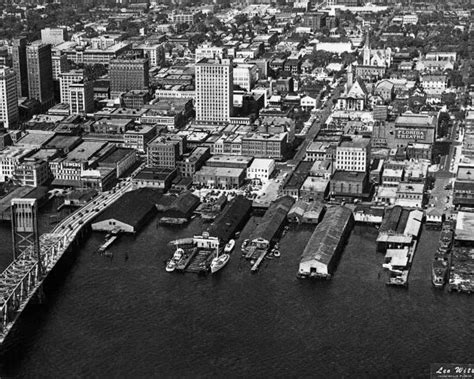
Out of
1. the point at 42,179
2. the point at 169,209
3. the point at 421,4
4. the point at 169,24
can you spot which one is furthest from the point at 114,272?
the point at 421,4

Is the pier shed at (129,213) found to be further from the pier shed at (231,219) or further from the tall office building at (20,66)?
the tall office building at (20,66)

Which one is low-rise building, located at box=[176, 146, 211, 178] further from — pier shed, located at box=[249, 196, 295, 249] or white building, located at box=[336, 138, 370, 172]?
white building, located at box=[336, 138, 370, 172]

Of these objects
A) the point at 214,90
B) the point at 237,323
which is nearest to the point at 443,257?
the point at 237,323

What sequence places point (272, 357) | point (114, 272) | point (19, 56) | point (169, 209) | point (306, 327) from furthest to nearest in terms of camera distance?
point (19, 56)
point (169, 209)
point (114, 272)
point (306, 327)
point (272, 357)

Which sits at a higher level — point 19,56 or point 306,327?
point 19,56

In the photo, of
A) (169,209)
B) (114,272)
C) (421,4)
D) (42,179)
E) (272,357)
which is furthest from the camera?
(421,4)

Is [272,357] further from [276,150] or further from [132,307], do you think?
[276,150]

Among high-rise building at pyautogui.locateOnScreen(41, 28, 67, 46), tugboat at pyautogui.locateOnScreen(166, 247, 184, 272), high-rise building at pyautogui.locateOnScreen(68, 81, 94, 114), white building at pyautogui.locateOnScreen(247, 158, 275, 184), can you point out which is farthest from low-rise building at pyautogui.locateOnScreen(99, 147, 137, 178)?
high-rise building at pyautogui.locateOnScreen(41, 28, 67, 46)

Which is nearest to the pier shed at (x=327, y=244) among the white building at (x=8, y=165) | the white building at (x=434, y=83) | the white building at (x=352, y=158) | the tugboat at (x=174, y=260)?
the tugboat at (x=174, y=260)
